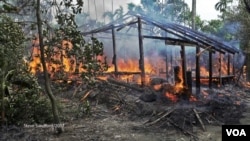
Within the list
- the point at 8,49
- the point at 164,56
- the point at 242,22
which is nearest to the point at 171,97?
the point at 8,49

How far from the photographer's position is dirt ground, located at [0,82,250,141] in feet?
31.8

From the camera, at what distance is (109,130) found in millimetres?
10500

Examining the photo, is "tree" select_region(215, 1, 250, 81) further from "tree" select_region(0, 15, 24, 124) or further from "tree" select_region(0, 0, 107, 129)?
"tree" select_region(0, 15, 24, 124)

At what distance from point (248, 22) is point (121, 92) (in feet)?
42.8

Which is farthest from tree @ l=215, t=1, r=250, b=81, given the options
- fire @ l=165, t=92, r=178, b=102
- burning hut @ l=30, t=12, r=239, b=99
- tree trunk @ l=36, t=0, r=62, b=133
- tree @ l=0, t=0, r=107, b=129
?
tree trunk @ l=36, t=0, r=62, b=133

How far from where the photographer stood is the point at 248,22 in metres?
22.8

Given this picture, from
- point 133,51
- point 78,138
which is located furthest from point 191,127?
point 133,51

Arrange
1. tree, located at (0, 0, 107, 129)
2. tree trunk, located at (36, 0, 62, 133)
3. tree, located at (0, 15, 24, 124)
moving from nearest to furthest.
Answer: tree trunk, located at (36, 0, 62, 133) → tree, located at (0, 0, 107, 129) → tree, located at (0, 15, 24, 124)

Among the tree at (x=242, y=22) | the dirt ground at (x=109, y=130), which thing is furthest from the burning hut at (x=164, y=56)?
the dirt ground at (x=109, y=130)

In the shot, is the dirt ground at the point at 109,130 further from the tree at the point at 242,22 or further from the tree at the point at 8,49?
the tree at the point at 242,22

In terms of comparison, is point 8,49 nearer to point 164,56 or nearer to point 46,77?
point 46,77

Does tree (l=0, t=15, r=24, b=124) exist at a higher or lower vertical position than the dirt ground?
higher

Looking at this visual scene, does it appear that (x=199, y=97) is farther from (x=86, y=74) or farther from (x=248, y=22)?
(x=248, y=22)

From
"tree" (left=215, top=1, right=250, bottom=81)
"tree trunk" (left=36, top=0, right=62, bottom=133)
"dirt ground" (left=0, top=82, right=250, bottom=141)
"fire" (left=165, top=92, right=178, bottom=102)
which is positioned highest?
"tree" (left=215, top=1, right=250, bottom=81)
